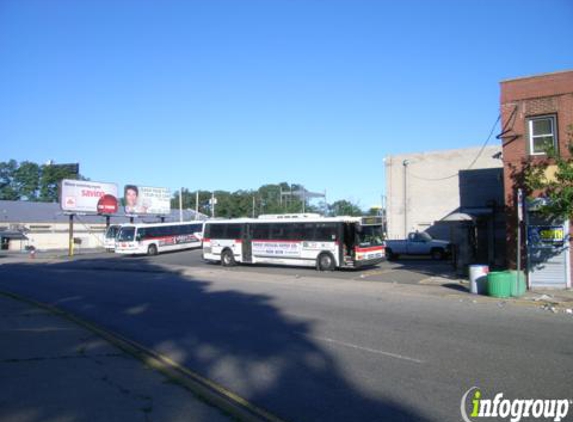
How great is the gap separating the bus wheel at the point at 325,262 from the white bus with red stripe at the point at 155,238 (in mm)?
21975

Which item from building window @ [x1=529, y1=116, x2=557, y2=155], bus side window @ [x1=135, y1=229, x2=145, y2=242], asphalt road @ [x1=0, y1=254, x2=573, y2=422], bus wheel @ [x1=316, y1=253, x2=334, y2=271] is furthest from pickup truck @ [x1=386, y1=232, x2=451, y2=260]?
bus side window @ [x1=135, y1=229, x2=145, y2=242]

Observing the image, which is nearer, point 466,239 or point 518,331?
point 518,331

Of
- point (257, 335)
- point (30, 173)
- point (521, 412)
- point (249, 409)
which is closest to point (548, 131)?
point (257, 335)

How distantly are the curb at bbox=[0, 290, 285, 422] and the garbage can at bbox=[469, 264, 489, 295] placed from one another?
11.2 m

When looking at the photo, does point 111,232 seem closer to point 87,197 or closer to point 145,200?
point 87,197

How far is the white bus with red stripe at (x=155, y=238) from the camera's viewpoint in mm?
43156

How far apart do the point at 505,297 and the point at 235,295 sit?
8439 mm

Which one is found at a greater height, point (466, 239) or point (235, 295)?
point (466, 239)

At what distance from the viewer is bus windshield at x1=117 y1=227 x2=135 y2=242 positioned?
4325cm

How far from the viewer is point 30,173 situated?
4491 inches

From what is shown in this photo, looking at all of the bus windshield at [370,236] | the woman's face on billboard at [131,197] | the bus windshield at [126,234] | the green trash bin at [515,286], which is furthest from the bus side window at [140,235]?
the green trash bin at [515,286]

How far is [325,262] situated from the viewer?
25.8 metres

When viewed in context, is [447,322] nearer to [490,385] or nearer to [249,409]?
[490,385]

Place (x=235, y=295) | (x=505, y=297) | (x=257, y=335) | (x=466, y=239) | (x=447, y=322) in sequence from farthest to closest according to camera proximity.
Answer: (x=466, y=239)
(x=235, y=295)
(x=505, y=297)
(x=447, y=322)
(x=257, y=335)
